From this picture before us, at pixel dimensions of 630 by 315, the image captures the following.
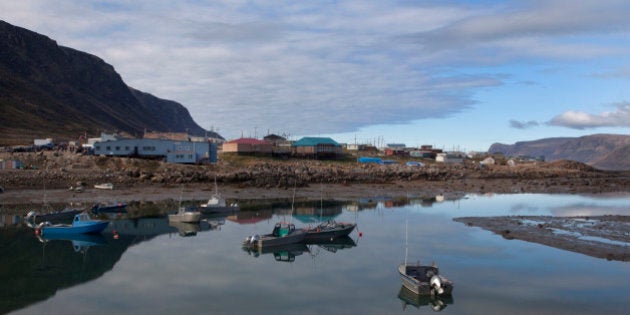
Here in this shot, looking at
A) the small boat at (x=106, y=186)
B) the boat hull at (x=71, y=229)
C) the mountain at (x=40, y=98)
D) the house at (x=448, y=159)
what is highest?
the mountain at (x=40, y=98)

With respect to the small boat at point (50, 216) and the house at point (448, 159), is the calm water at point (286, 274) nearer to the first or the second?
the small boat at point (50, 216)

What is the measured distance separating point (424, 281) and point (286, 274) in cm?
792

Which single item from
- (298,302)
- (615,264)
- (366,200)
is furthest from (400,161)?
(298,302)

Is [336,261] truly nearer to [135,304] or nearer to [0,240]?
[135,304]

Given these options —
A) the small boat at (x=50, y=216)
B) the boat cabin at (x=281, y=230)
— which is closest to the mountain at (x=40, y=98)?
the small boat at (x=50, y=216)

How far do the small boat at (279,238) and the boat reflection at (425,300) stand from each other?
13.0 meters

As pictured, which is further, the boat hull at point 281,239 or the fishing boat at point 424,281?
the boat hull at point 281,239

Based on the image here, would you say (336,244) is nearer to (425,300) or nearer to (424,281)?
(424,281)

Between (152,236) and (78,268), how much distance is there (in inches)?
409

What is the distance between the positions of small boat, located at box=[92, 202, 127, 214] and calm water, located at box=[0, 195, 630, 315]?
271 inches

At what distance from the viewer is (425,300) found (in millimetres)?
24266

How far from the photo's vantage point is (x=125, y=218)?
48.8 metres

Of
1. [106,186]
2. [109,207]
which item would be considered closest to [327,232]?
[109,207]

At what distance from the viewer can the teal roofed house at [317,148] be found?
384ft
